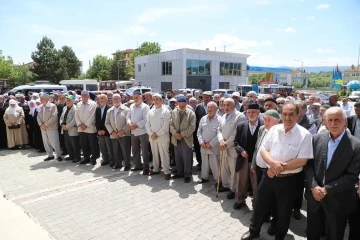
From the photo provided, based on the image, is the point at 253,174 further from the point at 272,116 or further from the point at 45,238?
the point at 45,238

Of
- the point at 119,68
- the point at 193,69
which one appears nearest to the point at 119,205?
the point at 193,69

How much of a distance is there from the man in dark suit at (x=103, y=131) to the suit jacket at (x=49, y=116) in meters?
1.48

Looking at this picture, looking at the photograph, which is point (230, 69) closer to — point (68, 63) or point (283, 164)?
point (68, 63)

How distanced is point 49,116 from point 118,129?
2.39 meters

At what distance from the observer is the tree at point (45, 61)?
4747 centimetres

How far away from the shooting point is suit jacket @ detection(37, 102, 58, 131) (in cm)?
721

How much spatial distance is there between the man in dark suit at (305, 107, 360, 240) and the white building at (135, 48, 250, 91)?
31599mm

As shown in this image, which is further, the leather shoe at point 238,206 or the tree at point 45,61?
the tree at point 45,61

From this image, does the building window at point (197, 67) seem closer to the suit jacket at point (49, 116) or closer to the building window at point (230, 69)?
the building window at point (230, 69)

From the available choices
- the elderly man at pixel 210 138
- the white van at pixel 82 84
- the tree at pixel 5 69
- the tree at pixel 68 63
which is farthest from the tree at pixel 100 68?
the elderly man at pixel 210 138

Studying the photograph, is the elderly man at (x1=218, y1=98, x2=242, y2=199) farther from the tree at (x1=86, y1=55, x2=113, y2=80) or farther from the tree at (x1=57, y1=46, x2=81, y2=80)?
the tree at (x1=86, y1=55, x2=113, y2=80)

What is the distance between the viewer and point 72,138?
7.09 meters

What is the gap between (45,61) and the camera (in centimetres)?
4781

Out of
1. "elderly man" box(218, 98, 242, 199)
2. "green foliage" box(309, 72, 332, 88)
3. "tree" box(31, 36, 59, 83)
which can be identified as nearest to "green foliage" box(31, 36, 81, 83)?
"tree" box(31, 36, 59, 83)
